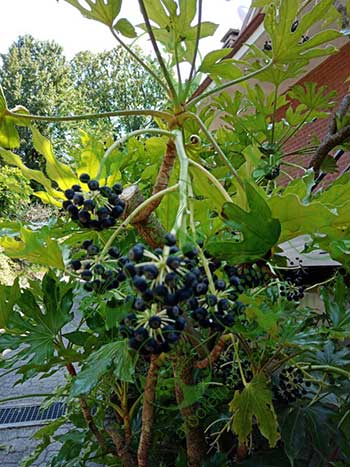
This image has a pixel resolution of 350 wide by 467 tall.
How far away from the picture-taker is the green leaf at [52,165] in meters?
0.70

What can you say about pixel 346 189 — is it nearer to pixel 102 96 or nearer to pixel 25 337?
pixel 25 337

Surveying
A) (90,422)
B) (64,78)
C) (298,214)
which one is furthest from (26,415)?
(64,78)

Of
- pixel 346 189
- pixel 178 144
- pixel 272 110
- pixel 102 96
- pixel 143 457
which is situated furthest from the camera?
pixel 102 96

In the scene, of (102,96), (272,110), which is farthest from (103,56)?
(272,110)

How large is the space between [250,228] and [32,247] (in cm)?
38

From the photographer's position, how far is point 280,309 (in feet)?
2.33

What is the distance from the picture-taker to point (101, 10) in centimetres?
71

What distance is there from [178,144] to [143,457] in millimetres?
790

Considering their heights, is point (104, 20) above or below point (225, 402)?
above

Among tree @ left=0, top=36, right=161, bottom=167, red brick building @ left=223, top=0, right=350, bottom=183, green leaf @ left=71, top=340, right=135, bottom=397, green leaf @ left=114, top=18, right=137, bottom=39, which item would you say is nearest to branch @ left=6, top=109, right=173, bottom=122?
green leaf @ left=114, top=18, right=137, bottom=39

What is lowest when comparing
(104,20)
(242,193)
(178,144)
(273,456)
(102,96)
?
(273,456)

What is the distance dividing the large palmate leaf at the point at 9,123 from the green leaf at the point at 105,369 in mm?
452

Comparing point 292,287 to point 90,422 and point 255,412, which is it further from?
point 90,422

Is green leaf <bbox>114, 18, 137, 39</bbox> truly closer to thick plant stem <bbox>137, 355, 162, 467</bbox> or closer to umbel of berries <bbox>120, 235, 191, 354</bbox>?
umbel of berries <bbox>120, 235, 191, 354</bbox>
